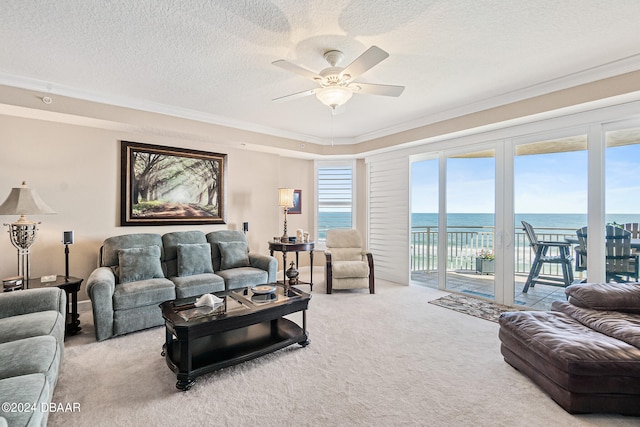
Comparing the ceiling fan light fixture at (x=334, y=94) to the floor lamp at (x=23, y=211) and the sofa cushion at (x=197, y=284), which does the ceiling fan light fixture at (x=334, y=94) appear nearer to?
the sofa cushion at (x=197, y=284)

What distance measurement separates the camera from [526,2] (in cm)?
194

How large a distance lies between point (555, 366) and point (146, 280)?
12.8ft

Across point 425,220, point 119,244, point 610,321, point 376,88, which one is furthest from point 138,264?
point 610,321

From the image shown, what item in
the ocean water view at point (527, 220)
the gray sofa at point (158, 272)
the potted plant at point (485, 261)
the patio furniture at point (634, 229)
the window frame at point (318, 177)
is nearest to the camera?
the gray sofa at point (158, 272)

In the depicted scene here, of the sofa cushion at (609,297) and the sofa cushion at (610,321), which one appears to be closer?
the sofa cushion at (610,321)

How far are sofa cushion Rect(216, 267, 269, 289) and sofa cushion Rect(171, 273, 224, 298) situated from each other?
0.40 ft

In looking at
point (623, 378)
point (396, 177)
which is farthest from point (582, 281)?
point (396, 177)

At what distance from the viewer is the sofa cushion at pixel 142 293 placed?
117 inches

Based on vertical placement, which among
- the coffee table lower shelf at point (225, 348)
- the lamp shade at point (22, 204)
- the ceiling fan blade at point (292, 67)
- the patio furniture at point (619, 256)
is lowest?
the coffee table lower shelf at point (225, 348)

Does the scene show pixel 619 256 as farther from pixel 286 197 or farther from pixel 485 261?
pixel 286 197

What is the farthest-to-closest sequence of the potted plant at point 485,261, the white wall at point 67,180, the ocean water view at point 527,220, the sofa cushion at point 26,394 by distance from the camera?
1. the potted plant at point 485,261
2. the white wall at point 67,180
3. the ocean water view at point 527,220
4. the sofa cushion at point 26,394

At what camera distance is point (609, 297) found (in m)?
2.47

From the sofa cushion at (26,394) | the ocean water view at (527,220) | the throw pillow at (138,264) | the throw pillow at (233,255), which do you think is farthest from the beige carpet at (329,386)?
the ocean water view at (527,220)

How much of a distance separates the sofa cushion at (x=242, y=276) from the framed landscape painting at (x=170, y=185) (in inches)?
45.1
